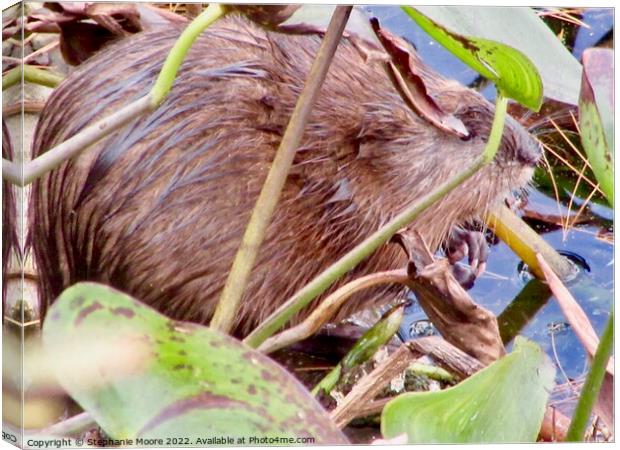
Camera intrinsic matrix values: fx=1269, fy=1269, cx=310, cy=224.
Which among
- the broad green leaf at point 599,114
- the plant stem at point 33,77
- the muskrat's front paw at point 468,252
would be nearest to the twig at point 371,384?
the muskrat's front paw at point 468,252

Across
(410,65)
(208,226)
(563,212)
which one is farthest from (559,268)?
(208,226)

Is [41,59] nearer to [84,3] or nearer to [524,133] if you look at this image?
[84,3]

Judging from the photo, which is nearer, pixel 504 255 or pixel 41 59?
pixel 41 59

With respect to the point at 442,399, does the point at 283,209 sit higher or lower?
higher

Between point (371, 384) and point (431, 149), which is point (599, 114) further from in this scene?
point (371, 384)

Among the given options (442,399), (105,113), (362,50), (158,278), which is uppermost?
(362,50)

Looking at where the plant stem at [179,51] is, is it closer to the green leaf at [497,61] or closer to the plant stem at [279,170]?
the plant stem at [279,170]
